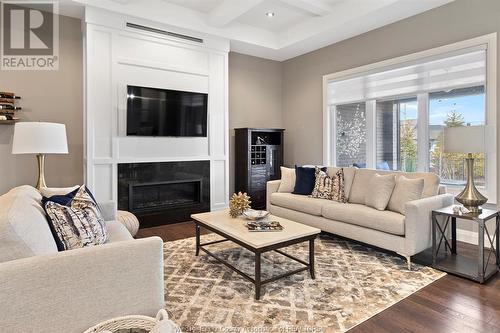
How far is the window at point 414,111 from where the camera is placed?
363cm

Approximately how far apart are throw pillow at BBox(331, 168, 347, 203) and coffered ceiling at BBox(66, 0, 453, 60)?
7.27 feet

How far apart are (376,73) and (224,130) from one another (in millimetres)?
2568

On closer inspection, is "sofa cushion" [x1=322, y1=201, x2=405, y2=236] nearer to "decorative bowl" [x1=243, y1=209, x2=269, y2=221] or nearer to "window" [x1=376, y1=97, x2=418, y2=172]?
"decorative bowl" [x1=243, y1=209, x2=269, y2=221]

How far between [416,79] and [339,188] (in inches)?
73.5

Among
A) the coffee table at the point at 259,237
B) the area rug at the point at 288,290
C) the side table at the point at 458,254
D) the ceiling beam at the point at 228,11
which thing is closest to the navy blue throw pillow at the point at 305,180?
the area rug at the point at 288,290

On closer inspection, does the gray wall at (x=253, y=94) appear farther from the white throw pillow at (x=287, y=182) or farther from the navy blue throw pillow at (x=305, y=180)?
the navy blue throw pillow at (x=305, y=180)

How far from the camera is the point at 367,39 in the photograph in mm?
4734

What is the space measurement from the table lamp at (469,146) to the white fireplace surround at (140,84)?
3.35 m

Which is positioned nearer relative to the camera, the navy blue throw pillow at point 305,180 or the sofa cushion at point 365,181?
the sofa cushion at point 365,181

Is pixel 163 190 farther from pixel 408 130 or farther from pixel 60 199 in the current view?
pixel 408 130

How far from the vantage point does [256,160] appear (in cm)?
560

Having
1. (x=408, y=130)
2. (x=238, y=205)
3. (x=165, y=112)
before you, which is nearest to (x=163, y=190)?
(x=165, y=112)

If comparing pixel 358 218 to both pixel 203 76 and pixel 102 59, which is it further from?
pixel 102 59

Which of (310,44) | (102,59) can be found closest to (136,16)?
(102,59)
